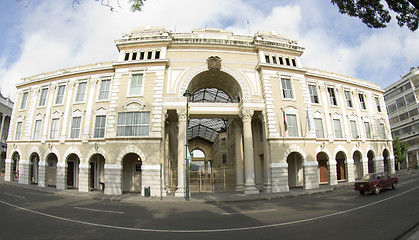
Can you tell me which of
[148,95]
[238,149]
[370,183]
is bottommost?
[370,183]

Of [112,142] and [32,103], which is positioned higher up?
[32,103]

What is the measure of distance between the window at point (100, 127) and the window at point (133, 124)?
3.09 m

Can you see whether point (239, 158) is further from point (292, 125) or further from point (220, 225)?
point (220, 225)

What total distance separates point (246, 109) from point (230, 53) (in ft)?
22.0

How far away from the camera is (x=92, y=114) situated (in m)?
24.2

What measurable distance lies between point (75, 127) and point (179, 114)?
40.4 ft

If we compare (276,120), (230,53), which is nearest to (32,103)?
(230,53)

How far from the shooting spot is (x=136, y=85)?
75.3 ft

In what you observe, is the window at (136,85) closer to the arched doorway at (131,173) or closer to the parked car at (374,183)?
the arched doorway at (131,173)

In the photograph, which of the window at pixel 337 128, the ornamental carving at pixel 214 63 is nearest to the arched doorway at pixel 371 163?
the window at pixel 337 128

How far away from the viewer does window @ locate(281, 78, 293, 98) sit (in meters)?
24.3

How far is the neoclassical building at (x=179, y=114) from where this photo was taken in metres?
21.6

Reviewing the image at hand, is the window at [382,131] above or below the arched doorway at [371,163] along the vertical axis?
above

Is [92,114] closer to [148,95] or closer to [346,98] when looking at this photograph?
[148,95]
